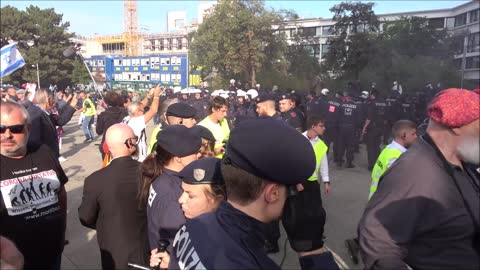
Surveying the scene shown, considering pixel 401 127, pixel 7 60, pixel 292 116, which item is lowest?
pixel 292 116

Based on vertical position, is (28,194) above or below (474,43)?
below

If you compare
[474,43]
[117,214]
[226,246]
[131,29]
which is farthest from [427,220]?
[131,29]

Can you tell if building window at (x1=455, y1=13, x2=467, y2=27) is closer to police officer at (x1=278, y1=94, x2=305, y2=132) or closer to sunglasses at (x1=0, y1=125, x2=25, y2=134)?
police officer at (x1=278, y1=94, x2=305, y2=132)

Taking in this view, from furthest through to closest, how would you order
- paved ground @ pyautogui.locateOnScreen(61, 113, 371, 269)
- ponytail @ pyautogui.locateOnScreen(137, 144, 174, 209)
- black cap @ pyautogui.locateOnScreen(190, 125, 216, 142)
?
paved ground @ pyautogui.locateOnScreen(61, 113, 371, 269) → black cap @ pyautogui.locateOnScreen(190, 125, 216, 142) → ponytail @ pyautogui.locateOnScreen(137, 144, 174, 209)

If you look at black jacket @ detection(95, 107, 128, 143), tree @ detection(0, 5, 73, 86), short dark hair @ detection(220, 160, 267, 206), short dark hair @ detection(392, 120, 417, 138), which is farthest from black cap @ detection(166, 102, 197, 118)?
tree @ detection(0, 5, 73, 86)

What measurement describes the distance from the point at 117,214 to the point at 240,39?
26867 mm

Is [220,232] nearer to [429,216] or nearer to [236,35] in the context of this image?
[429,216]

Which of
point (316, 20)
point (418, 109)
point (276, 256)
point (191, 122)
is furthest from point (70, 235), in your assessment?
point (316, 20)

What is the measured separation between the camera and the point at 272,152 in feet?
3.96

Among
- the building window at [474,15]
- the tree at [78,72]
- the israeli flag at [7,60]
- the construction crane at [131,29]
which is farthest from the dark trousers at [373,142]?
the construction crane at [131,29]

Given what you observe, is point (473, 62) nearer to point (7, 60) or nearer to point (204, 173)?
point (7, 60)

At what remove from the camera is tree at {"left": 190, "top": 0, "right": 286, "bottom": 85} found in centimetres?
2834

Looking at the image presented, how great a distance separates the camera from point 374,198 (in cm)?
207

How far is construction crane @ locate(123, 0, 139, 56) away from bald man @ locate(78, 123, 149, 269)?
10256 cm
